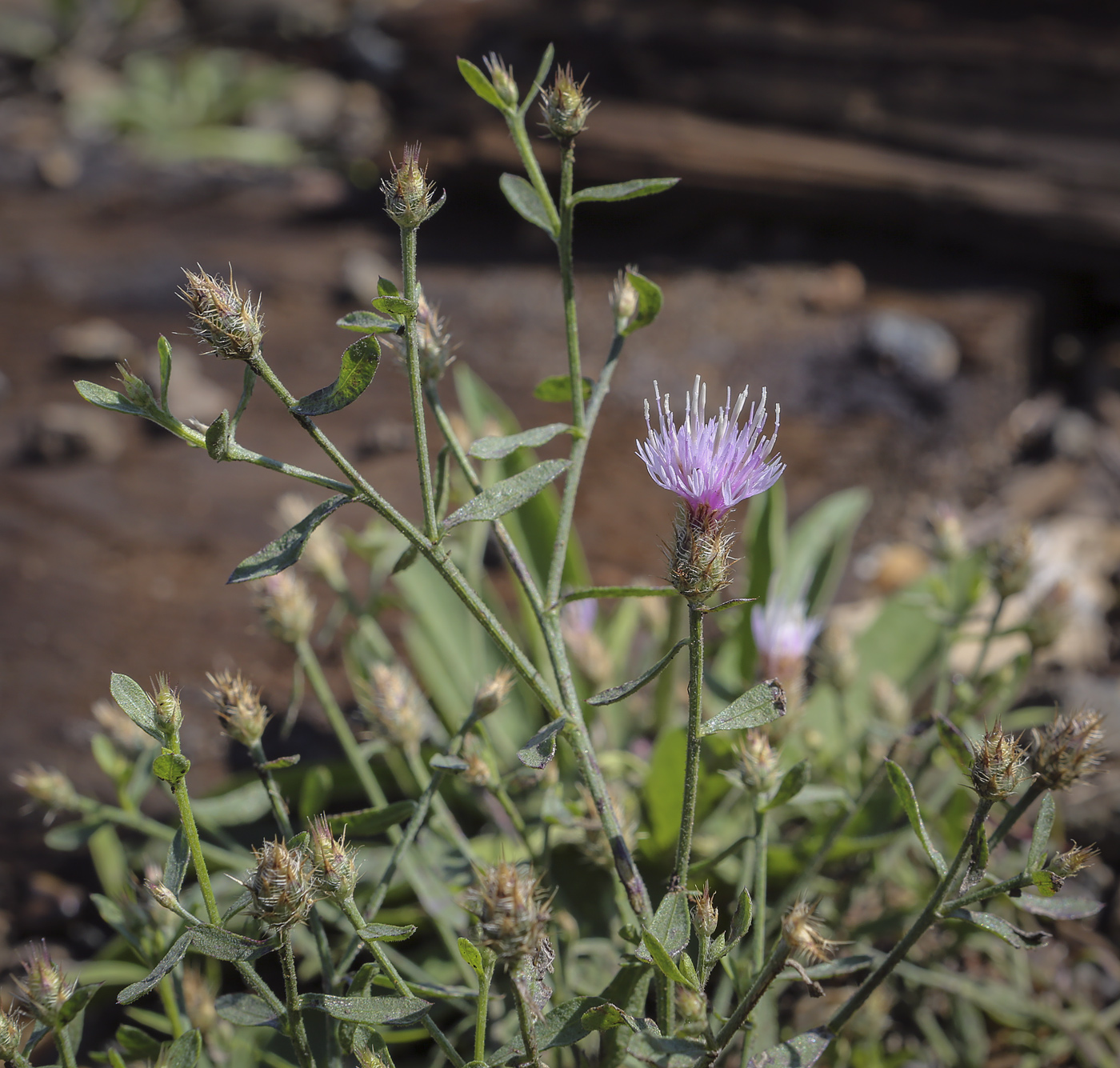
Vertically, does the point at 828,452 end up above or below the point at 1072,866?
below

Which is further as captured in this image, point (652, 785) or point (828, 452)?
point (828, 452)

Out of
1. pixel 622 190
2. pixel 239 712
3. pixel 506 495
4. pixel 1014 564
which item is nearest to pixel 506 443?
pixel 506 495

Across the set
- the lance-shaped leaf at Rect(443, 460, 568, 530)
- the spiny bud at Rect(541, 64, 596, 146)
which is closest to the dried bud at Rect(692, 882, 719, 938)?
the lance-shaped leaf at Rect(443, 460, 568, 530)

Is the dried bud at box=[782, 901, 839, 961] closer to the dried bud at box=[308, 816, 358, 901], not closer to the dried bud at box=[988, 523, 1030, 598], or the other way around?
the dried bud at box=[308, 816, 358, 901]

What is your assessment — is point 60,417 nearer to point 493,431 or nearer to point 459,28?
point 493,431

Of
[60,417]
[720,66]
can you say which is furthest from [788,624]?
[720,66]

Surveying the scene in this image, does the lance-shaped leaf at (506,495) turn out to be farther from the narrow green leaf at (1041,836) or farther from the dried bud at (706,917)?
the narrow green leaf at (1041,836)

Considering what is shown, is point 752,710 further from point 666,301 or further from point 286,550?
point 666,301
